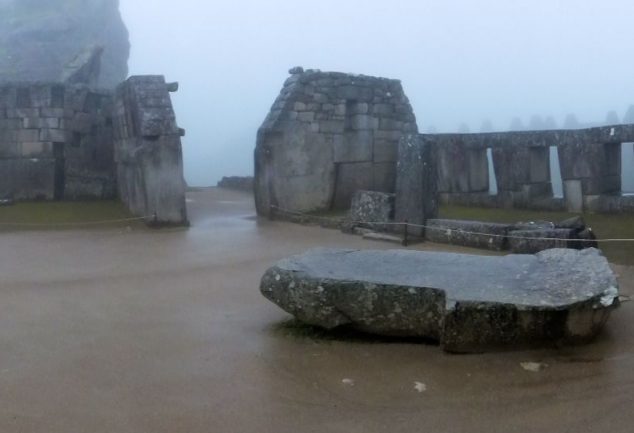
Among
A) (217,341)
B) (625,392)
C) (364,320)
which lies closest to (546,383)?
(625,392)

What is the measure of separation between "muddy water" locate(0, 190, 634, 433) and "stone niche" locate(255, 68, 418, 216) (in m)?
6.60

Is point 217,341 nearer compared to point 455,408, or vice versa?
point 455,408

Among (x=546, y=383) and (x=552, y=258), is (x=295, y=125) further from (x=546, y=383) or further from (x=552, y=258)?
(x=546, y=383)

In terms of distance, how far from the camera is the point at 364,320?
15.5 ft

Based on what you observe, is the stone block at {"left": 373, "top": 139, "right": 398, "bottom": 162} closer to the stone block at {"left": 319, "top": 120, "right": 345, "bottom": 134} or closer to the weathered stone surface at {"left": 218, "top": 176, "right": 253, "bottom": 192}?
the stone block at {"left": 319, "top": 120, "right": 345, "bottom": 134}

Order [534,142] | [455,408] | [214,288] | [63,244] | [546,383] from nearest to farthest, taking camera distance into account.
→ [455,408], [546,383], [214,288], [63,244], [534,142]

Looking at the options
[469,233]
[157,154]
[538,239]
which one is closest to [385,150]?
[157,154]

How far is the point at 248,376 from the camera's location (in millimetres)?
4184

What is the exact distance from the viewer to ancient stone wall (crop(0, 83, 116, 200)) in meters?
15.1

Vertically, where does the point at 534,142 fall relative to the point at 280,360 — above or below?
above

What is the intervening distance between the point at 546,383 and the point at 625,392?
400 mm

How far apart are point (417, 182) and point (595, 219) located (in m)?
3.30

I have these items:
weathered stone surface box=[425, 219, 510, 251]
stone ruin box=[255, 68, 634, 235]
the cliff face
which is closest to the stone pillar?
weathered stone surface box=[425, 219, 510, 251]

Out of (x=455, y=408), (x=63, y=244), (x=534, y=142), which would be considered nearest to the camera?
(x=455, y=408)
